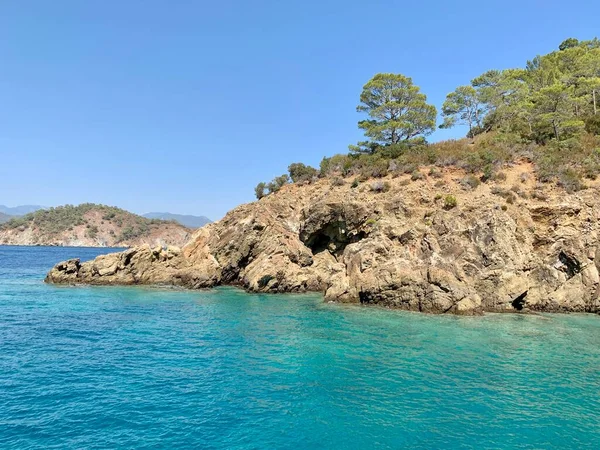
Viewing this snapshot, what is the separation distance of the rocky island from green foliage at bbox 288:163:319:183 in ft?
0.59

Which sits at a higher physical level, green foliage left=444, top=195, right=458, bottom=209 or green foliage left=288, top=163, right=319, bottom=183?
green foliage left=288, top=163, right=319, bottom=183

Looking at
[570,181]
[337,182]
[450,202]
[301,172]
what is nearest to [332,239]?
[337,182]

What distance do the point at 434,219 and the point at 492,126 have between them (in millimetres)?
37523

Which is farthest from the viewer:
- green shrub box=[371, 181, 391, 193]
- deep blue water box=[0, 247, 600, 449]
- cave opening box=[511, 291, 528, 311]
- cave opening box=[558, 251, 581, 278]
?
green shrub box=[371, 181, 391, 193]

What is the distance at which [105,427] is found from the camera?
38.8 ft

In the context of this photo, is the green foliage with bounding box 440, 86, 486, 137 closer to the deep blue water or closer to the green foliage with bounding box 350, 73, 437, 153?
the green foliage with bounding box 350, 73, 437, 153

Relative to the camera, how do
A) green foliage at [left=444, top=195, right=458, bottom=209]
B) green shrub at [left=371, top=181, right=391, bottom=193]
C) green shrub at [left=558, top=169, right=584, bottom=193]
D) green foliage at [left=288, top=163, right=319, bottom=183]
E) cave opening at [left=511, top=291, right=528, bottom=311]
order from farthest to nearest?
green foliage at [left=288, top=163, right=319, bottom=183] → green shrub at [left=371, top=181, right=391, bottom=193] → green foliage at [left=444, top=195, right=458, bottom=209] → green shrub at [left=558, top=169, right=584, bottom=193] → cave opening at [left=511, top=291, right=528, bottom=311]

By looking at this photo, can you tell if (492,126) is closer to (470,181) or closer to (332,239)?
(470,181)

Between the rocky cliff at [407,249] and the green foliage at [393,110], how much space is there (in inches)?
490

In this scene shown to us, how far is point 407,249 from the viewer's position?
3516 cm

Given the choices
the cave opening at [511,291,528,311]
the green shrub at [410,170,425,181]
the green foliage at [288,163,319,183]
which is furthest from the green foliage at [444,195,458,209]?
the green foliage at [288,163,319,183]

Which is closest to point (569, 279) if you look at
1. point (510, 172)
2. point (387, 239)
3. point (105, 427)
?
point (387, 239)

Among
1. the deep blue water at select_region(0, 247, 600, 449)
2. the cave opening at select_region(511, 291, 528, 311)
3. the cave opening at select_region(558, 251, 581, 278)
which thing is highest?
the cave opening at select_region(558, 251, 581, 278)

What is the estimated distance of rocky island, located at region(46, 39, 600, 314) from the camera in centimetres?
3138
